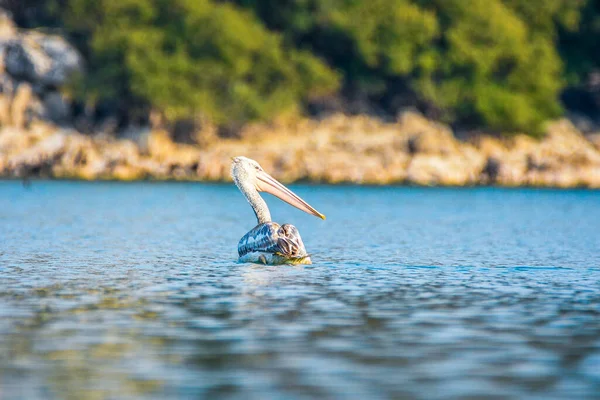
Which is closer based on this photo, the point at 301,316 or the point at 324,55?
the point at 301,316

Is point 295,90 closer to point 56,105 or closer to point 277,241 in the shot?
point 56,105

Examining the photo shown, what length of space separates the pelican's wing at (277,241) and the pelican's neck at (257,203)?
906mm

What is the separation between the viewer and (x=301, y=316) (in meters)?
15.4

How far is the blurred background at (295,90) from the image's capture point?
7456cm

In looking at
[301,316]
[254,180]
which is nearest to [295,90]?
[254,180]

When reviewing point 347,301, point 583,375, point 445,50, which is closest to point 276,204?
point 445,50

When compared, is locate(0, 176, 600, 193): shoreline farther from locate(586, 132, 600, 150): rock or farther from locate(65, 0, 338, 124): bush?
locate(586, 132, 600, 150): rock

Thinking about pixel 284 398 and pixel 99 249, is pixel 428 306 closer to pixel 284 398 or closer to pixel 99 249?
pixel 284 398

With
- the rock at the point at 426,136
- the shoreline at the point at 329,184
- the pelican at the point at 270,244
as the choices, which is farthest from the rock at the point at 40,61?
the pelican at the point at 270,244

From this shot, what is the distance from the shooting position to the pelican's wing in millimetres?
21672

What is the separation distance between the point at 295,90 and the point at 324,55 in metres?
7.26

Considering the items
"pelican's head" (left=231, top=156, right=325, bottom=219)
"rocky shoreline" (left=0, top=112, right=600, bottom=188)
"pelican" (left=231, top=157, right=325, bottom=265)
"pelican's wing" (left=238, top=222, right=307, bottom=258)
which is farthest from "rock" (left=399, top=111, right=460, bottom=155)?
"pelican's wing" (left=238, top=222, right=307, bottom=258)

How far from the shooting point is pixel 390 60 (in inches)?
3086

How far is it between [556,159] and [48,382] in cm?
7098
